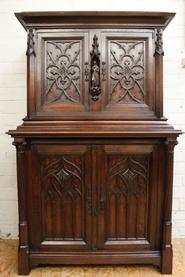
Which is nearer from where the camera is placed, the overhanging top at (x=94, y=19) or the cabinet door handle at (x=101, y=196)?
the overhanging top at (x=94, y=19)

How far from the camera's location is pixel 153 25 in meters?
1.97

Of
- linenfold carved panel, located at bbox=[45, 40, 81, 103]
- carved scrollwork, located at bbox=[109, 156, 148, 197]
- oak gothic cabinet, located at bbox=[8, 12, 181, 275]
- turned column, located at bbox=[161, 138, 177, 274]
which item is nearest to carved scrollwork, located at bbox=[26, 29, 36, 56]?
oak gothic cabinet, located at bbox=[8, 12, 181, 275]

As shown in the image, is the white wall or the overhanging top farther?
the white wall

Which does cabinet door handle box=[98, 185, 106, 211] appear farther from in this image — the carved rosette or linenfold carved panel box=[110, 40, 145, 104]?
the carved rosette

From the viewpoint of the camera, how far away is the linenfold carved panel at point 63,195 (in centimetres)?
200

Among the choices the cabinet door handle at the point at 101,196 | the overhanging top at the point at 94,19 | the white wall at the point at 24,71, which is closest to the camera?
the overhanging top at the point at 94,19

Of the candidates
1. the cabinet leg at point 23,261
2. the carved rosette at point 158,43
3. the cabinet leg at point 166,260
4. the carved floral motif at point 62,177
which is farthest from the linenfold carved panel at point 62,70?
the cabinet leg at point 166,260

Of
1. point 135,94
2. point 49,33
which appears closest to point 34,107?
point 49,33

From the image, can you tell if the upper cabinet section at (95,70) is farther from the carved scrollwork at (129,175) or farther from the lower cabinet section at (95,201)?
the carved scrollwork at (129,175)

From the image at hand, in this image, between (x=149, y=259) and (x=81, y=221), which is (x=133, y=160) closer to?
(x=81, y=221)

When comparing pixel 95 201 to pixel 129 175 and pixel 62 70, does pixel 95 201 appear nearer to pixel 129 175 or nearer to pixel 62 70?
pixel 129 175

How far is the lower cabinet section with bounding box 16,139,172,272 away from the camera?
1983mm

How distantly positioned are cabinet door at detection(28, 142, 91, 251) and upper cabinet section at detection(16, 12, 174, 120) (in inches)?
11.0
